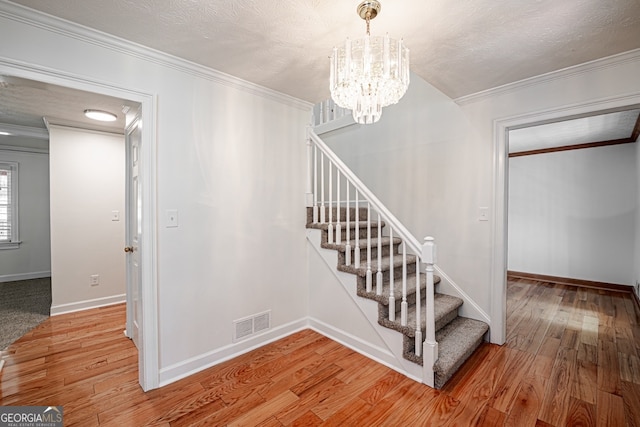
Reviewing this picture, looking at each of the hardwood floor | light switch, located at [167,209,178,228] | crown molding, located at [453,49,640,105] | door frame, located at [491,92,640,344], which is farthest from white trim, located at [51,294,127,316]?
crown molding, located at [453,49,640,105]

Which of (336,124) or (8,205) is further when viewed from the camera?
(8,205)

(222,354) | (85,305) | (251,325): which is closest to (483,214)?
(251,325)

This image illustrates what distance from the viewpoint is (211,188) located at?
A: 7.42 ft

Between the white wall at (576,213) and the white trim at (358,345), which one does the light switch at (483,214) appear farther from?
the white wall at (576,213)

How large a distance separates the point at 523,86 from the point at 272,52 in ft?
7.13

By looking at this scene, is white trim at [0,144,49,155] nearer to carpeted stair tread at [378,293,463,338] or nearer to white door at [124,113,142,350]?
white door at [124,113,142,350]

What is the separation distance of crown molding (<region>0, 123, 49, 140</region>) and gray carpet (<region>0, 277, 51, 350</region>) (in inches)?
88.9

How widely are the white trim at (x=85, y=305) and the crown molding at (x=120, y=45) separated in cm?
319

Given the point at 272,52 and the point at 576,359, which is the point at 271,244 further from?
the point at 576,359

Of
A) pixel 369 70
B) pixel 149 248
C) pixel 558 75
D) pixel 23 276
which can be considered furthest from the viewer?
pixel 23 276

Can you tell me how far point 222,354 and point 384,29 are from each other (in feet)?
8.99

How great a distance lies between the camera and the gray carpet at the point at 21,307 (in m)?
2.79

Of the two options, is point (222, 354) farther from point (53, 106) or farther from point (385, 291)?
point (53, 106)

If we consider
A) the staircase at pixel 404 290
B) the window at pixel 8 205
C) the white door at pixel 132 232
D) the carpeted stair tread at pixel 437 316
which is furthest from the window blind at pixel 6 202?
the carpeted stair tread at pixel 437 316
